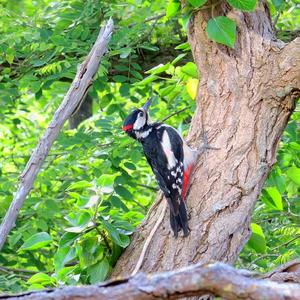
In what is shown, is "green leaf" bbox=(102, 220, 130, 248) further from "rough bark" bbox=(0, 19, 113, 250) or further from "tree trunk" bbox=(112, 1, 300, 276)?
"rough bark" bbox=(0, 19, 113, 250)

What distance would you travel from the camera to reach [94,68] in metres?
2.34

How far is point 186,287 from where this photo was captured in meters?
1.38

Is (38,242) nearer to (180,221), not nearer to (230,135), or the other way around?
(180,221)

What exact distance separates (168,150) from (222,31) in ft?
2.59

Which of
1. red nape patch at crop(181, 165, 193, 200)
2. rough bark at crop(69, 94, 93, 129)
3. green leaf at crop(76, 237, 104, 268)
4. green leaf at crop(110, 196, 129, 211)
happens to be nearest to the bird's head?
green leaf at crop(110, 196, 129, 211)

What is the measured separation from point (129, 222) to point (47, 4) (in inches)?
86.8

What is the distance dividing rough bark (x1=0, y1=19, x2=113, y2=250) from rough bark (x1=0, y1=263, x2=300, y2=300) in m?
0.78

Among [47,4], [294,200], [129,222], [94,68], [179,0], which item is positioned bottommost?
[294,200]

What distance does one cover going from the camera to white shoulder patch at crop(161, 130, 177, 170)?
3171 mm

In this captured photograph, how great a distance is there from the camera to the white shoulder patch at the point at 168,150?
10.4 ft

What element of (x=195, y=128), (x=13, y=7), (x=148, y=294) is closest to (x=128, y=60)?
(x=13, y=7)

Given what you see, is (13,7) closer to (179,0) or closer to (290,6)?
(290,6)

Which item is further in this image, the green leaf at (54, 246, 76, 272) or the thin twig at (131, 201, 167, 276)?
the green leaf at (54, 246, 76, 272)

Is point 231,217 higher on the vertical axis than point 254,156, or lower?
lower
